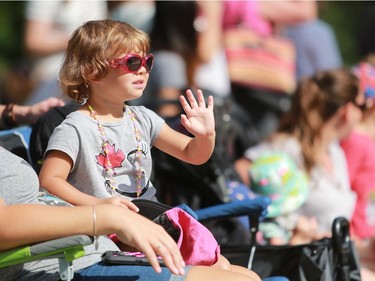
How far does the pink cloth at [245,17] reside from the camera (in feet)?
23.4

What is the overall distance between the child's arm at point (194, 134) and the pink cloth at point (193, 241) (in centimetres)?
34

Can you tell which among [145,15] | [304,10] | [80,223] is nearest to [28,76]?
[145,15]

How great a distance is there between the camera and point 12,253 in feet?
9.84

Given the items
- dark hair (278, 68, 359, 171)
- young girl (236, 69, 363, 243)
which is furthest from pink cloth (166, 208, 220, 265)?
dark hair (278, 68, 359, 171)

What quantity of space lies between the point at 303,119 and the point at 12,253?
2.95 metres

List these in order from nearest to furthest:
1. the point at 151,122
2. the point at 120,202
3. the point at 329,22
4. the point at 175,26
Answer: the point at 120,202 < the point at 151,122 < the point at 175,26 < the point at 329,22

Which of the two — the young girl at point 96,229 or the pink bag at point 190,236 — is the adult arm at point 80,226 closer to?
the young girl at point 96,229

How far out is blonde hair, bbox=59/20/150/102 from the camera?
3383mm

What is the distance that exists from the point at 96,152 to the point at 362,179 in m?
2.83

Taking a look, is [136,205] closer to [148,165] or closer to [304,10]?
[148,165]

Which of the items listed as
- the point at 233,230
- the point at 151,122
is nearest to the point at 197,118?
the point at 151,122

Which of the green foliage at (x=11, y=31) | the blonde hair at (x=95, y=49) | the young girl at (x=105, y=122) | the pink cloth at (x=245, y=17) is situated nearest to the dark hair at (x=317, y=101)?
the pink cloth at (x=245, y=17)

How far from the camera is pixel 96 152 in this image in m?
3.39

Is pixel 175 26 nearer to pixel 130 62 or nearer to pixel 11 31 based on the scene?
pixel 130 62
